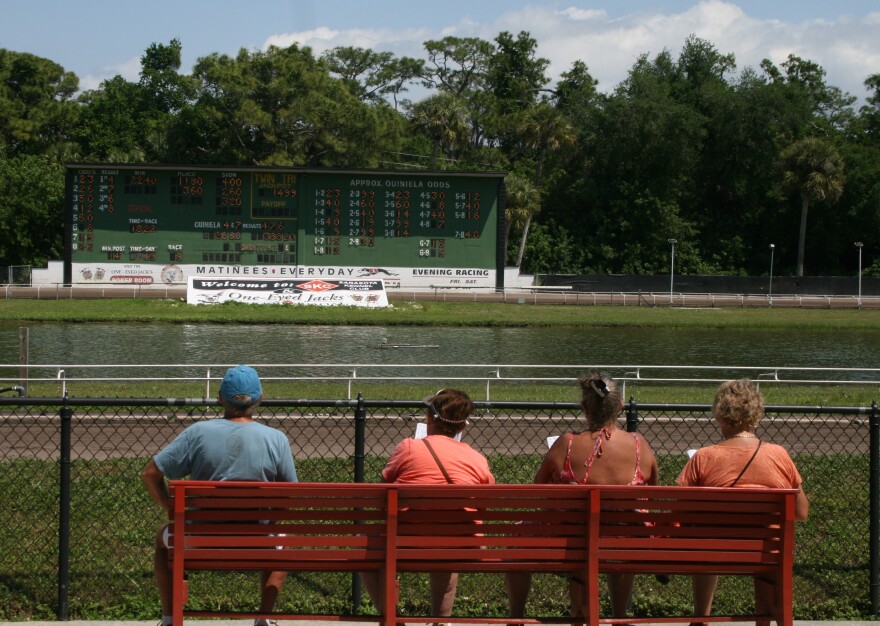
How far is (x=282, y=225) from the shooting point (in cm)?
5450

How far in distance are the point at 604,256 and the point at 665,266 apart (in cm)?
402

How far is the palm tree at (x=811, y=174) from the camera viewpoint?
2623 inches

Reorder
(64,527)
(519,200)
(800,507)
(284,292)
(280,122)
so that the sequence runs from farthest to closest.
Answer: (280,122) → (519,200) → (284,292) → (64,527) → (800,507)

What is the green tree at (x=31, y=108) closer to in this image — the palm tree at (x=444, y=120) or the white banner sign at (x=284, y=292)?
the palm tree at (x=444, y=120)

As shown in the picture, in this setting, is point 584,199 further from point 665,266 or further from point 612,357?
point 612,357

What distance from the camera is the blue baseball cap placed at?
→ 5.60 metres

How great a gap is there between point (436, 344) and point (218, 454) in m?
29.1

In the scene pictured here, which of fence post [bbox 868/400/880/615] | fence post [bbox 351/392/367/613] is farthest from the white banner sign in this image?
fence post [bbox 868/400/880/615]

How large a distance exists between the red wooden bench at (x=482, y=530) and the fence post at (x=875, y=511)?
5.86 feet

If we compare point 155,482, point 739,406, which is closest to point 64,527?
point 155,482

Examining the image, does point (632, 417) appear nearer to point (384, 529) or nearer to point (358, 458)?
point (358, 458)

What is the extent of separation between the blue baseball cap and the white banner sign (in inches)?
1625

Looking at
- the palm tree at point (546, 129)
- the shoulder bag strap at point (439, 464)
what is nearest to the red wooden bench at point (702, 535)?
the shoulder bag strap at point (439, 464)

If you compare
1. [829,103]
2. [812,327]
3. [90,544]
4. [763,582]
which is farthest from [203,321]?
[829,103]
